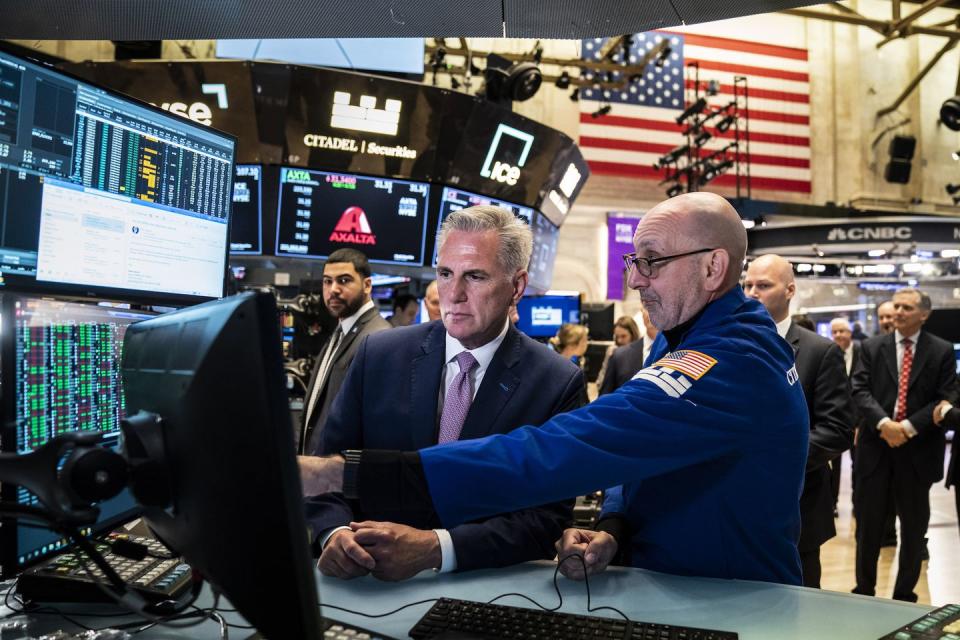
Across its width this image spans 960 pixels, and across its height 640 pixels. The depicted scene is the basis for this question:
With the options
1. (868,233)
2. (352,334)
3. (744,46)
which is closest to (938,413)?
(352,334)

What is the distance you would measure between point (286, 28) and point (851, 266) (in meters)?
14.7

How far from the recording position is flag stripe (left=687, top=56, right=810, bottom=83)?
516 inches

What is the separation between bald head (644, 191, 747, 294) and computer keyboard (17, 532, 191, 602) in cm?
117

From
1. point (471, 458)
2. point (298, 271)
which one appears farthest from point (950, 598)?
point (298, 271)

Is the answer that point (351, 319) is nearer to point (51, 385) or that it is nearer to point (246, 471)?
point (51, 385)

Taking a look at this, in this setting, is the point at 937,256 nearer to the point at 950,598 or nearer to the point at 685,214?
the point at 950,598

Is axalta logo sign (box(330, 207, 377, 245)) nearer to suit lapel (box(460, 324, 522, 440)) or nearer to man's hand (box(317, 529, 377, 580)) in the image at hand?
suit lapel (box(460, 324, 522, 440))

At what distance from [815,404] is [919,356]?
1.86 metres

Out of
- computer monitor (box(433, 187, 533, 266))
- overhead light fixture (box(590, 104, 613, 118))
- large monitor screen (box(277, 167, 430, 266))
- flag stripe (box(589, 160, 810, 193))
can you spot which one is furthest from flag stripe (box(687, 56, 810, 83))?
large monitor screen (box(277, 167, 430, 266))

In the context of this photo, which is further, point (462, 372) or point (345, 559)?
point (462, 372)

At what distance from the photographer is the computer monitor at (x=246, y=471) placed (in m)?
0.68

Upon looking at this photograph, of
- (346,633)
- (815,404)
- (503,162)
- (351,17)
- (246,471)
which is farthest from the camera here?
(503,162)

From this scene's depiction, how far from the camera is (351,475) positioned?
3.69 feet

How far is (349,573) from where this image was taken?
4.42 ft
